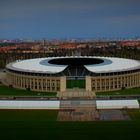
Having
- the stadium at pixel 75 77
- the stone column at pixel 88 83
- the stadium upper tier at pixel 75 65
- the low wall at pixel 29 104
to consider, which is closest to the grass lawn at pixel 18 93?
the stadium at pixel 75 77

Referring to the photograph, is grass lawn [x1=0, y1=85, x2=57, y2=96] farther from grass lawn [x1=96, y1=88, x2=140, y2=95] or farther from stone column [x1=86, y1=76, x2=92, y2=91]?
grass lawn [x1=96, y1=88, x2=140, y2=95]

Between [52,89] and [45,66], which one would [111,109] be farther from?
[45,66]

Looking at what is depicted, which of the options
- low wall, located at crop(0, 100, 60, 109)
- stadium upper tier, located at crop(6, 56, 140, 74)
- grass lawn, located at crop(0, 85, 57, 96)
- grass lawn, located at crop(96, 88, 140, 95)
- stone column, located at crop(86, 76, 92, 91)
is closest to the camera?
low wall, located at crop(0, 100, 60, 109)

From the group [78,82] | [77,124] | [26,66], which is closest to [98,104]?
[77,124]

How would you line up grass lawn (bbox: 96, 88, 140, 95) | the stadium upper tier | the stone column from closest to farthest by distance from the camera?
grass lawn (bbox: 96, 88, 140, 95)
the stone column
the stadium upper tier

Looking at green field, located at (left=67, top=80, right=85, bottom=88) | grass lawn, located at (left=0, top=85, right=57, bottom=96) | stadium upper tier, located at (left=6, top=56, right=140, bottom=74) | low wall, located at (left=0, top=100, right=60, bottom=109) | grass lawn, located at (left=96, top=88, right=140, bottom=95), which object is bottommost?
grass lawn, located at (left=0, top=85, right=57, bottom=96)

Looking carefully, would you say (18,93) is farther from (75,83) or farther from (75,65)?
(75,65)

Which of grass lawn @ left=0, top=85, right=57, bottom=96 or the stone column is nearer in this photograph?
grass lawn @ left=0, top=85, right=57, bottom=96

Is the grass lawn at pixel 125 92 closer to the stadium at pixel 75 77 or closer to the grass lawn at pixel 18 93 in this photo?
the stadium at pixel 75 77

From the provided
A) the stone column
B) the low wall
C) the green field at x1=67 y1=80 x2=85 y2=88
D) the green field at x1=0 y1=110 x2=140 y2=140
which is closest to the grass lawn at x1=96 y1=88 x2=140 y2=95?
the stone column
